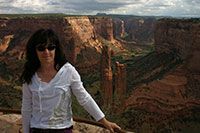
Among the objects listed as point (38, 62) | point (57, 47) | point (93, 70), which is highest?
point (57, 47)

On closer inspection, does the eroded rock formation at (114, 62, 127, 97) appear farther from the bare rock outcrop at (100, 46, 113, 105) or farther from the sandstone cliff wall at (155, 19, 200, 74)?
the sandstone cliff wall at (155, 19, 200, 74)

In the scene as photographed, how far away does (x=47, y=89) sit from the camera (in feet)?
9.40

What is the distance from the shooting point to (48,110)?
2.92 metres

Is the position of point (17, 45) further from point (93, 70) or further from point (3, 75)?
point (93, 70)

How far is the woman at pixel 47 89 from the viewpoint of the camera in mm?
2906

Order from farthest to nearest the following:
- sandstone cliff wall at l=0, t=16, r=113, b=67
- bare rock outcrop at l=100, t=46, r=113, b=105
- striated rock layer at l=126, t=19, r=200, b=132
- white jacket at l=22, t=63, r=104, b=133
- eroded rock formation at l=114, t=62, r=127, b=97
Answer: sandstone cliff wall at l=0, t=16, r=113, b=67, eroded rock formation at l=114, t=62, r=127, b=97, striated rock layer at l=126, t=19, r=200, b=132, bare rock outcrop at l=100, t=46, r=113, b=105, white jacket at l=22, t=63, r=104, b=133

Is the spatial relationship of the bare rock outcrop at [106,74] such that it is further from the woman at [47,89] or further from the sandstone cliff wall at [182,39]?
the woman at [47,89]

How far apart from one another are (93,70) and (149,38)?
6984 cm

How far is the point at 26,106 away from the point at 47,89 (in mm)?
544

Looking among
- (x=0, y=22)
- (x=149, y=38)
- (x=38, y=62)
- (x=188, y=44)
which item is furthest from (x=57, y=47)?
(x=149, y=38)

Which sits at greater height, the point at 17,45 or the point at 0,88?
the point at 17,45

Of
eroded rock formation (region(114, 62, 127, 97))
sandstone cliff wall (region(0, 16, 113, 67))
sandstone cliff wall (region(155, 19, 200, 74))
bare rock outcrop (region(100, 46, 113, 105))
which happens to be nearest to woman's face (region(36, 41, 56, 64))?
bare rock outcrop (region(100, 46, 113, 105))

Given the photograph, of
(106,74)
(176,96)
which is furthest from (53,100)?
(176,96)

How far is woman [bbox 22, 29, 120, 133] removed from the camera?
291 centimetres
